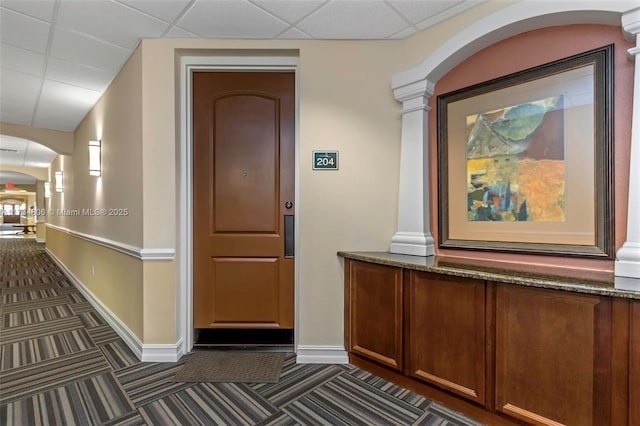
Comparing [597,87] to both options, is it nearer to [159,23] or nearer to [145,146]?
[159,23]

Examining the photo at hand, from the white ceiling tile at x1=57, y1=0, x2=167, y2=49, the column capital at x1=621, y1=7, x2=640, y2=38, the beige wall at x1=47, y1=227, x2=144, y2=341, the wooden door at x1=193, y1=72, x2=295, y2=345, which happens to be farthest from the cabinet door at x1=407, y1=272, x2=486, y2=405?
the white ceiling tile at x1=57, y1=0, x2=167, y2=49

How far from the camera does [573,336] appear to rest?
137 cm

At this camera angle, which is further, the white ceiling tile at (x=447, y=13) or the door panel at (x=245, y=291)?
the door panel at (x=245, y=291)

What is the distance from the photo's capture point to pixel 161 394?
194 centimetres

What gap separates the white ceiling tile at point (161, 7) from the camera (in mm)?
1919

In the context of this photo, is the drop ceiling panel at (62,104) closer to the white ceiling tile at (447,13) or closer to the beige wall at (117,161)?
the beige wall at (117,161)

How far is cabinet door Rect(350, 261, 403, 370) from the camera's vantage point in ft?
6.52

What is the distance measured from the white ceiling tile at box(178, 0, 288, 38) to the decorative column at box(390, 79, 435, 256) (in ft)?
3.39

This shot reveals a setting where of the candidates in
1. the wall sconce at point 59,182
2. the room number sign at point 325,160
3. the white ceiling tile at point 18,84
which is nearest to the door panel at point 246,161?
the room number sign at point 325,160

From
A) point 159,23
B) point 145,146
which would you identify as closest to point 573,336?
point 145,146

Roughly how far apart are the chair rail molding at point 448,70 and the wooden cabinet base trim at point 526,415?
0.78 meters

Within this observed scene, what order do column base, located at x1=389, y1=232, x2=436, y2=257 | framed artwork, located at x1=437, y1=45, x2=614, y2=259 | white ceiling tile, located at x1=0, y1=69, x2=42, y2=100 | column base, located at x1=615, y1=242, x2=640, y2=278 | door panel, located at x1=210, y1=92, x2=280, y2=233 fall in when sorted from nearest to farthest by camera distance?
column base, located at x1=615, y1=242, x2=640, y2=278 < framed artwork, located at x1=437, y1=45, x2=614, y2=259 < column base, located at x1=389, y1=232, x2=436, y2=257 < door panel, located at x1=210, y1=92, x2=280, y2=233 < white ceiling tile, located at x1=0, y1=69, x2=42, y2=100

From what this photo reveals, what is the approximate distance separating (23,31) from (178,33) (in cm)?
112

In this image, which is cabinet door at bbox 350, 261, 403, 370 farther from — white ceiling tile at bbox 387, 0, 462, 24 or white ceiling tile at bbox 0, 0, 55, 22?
white ceiling tile at bbox 0, 0, 55, 22
